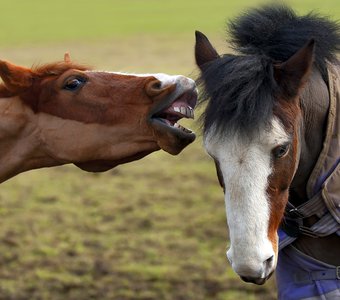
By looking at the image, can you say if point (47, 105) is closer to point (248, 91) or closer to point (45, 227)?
point (248, 91)

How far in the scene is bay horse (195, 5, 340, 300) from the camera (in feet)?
12.3

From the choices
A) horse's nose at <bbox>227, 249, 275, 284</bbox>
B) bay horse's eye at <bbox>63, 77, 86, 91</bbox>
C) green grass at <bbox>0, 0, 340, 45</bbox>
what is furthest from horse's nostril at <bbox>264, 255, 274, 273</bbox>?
green grass at <bbox>0, 0, 340, 45</bbox>

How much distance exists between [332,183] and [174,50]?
19.7 m

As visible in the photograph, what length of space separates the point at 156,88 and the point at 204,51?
0.36 m

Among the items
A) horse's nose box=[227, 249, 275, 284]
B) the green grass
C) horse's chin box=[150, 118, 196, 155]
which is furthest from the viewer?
the green grass

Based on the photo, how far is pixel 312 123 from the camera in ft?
13.6

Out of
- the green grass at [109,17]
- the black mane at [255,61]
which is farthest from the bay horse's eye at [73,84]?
the green grass at [109,17]

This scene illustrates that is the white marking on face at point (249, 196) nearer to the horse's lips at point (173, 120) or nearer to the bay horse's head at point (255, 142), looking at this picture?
the bay horse's head at point (255, 142)

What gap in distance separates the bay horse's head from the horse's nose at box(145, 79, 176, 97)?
445 mm

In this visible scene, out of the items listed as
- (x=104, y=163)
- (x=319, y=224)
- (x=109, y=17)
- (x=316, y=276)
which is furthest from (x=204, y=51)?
(x=109, y=17)

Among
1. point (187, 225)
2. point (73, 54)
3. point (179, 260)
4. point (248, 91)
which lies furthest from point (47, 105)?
point (73, 54)

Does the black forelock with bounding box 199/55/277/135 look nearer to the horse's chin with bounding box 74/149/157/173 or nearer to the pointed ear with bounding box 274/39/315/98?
the pointed ear with bounding box 274/39/315/98

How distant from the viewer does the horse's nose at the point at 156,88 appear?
4398mm

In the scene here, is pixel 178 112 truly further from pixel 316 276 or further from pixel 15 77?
pixel 316 276
